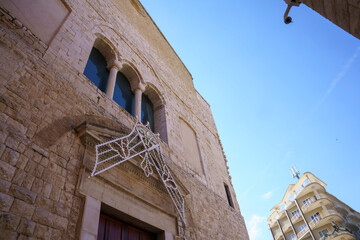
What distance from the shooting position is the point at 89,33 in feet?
17.3

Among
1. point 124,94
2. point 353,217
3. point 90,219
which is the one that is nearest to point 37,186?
point 90,219

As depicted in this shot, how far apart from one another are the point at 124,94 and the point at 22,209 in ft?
13.0

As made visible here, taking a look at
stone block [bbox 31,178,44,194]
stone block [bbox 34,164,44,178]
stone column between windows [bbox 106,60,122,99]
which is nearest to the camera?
stone block [bbox 31,178,44,194]

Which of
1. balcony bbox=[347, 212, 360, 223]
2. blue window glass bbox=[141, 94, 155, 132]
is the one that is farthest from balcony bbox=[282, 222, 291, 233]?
blue window glass bbox=[141, 94, 155, 132]

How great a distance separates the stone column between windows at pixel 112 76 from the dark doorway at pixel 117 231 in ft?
8.09

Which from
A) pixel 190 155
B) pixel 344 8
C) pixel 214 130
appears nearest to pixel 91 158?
pixel 344 8

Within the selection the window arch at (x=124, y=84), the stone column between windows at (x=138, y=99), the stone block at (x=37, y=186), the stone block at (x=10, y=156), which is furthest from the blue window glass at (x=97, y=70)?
the stone block at (x=37, y=186)

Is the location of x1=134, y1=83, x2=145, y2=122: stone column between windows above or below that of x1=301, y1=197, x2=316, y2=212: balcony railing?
below

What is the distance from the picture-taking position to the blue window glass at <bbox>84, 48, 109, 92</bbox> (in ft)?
16.6

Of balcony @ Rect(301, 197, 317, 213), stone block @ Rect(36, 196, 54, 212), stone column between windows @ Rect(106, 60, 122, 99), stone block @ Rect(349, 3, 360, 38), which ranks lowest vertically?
stone block @ Rect(36, 196, 54, 212)

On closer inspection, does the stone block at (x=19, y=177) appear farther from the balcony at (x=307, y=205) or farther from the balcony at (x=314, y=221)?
the balcony at (x=307, y=205)

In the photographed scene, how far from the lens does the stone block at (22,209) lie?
7.39 feet

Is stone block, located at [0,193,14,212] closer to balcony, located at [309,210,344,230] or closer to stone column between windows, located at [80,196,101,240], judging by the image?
stone column between windows, located at [80,196,101,240]

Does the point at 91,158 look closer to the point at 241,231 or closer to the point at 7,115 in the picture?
the point at 7,115
